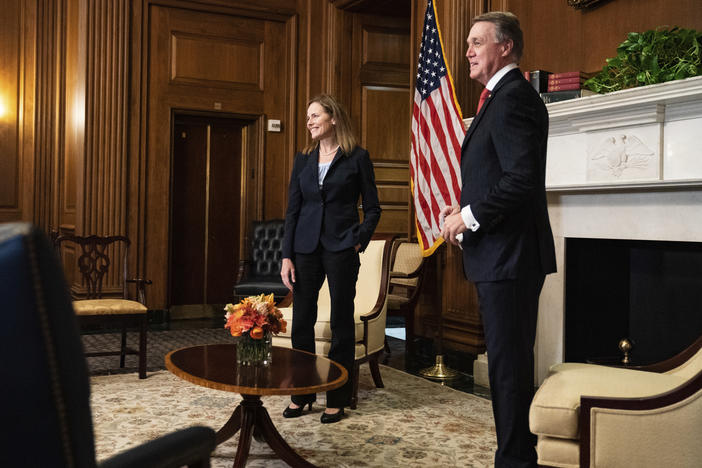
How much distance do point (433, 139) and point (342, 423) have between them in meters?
2.35

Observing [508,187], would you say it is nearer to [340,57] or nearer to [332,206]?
[332,206]

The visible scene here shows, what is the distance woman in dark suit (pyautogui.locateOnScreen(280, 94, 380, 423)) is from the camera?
11.0 feet

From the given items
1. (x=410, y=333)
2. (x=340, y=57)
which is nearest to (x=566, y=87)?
(x=410, y=333)

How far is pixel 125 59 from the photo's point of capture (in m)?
6.70

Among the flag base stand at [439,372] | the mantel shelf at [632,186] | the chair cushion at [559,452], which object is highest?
the mantel shelf at [632,186]

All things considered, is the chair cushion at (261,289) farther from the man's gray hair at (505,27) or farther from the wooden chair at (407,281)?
the man's gray hair at (505,27)

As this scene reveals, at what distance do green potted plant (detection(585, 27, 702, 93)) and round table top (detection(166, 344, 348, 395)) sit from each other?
2.08 m

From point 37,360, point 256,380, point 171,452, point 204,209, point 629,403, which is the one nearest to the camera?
point 37,360

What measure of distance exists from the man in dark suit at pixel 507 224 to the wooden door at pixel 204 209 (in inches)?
217

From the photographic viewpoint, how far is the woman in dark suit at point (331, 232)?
3338 mm

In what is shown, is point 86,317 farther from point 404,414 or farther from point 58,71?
point 58,71

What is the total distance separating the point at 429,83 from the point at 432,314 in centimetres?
186

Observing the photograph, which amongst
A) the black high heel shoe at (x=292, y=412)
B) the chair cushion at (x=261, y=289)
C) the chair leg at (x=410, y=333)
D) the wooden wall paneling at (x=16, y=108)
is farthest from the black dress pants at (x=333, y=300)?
the wooden wall paneling at (x=16, y=108)

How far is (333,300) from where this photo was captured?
133 inches
